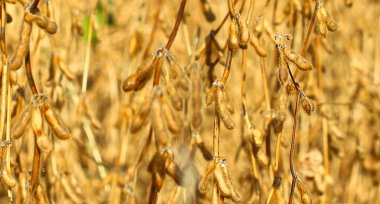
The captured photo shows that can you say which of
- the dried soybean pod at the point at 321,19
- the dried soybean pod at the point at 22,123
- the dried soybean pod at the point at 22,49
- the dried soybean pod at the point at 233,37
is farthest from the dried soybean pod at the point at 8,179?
the dried soybean pod at the point at 321,19

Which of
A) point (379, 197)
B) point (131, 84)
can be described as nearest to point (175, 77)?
point (131, 84)

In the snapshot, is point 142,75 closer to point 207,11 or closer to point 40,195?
point 40,195

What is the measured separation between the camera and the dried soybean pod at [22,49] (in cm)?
108

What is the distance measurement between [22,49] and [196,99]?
39 centimetres

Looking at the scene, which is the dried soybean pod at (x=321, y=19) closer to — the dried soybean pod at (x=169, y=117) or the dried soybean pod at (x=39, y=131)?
the dried soybean pod at (x=169, y=117)

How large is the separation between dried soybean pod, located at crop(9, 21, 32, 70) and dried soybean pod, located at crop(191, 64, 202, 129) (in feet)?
1.11

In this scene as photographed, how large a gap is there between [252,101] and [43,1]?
2.69 ft

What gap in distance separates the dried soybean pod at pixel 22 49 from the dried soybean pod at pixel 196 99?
34 cm

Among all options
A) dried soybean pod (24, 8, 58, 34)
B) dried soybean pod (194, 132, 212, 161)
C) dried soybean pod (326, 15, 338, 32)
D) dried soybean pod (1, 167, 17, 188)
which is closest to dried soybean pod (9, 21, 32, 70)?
dried soybean pod (24, 8, 58, 34)

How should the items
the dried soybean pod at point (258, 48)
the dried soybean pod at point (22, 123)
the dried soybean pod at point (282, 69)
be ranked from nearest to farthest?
the dried soybean pod at point (282, 69) < the dried soybean pod at point (22, 123) < the dried soybean pod at point (258, 48)

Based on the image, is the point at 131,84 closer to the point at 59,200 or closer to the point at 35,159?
the point at 35,159

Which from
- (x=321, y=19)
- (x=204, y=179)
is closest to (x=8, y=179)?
(x=204, y=179)

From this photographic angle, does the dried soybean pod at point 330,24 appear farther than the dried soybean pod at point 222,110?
Yes

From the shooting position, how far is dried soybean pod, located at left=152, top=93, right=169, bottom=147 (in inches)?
41.4
